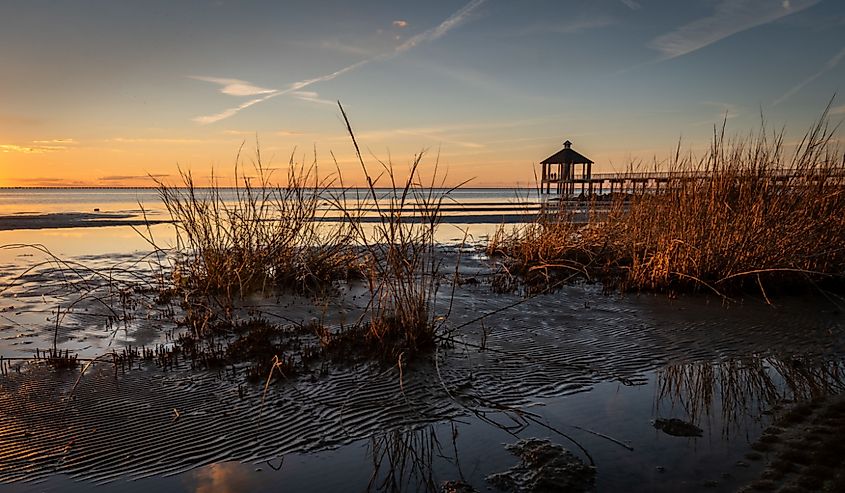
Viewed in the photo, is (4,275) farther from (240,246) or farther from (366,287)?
(366,287)

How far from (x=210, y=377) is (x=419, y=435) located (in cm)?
183

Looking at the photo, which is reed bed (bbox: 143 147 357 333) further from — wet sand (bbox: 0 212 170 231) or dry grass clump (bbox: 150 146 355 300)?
wet sand (bbox: 0 212 170 231)

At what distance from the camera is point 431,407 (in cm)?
342

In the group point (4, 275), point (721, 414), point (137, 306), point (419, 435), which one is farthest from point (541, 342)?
point (4, 275)

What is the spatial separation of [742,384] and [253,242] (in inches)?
238

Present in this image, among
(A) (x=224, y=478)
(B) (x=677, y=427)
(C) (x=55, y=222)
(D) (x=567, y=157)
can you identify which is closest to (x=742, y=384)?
(B) (x=677, y=427)

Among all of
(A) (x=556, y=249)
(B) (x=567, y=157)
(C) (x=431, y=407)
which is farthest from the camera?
(B) (x=567, y=157)

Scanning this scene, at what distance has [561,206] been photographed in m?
10.6

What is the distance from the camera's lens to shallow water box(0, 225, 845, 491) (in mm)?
2641

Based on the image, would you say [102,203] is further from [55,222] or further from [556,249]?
[556,249]

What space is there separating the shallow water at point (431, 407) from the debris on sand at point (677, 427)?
5 cm

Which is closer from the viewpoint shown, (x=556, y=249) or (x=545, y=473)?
(x=545, y=473)

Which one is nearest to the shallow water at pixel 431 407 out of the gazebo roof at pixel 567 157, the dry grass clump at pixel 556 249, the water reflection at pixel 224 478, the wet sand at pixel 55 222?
the water reflection at pixel 224 478

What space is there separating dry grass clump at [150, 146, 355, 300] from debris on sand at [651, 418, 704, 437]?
14.6 ft
